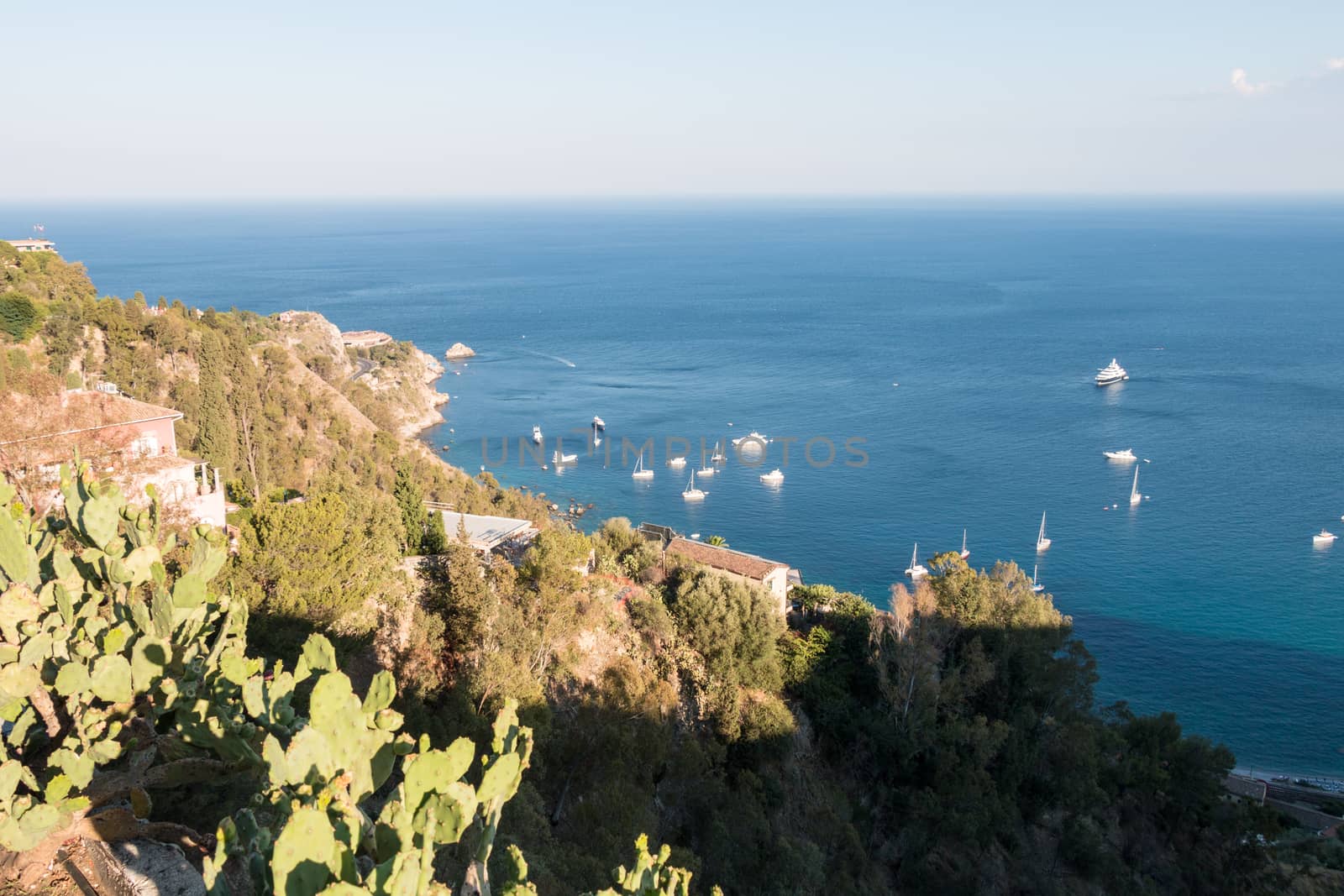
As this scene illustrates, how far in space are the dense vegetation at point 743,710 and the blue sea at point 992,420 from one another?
9379 mm

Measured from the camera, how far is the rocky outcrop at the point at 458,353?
7150cm

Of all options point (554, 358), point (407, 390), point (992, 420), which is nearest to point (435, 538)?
point (407, 390)

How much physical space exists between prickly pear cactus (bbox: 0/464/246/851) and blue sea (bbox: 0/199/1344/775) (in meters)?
26.8

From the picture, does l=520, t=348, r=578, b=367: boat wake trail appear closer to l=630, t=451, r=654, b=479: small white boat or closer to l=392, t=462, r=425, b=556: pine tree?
l=630, t=451, r=654, b=479: small white boat

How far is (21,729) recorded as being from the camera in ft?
21.8

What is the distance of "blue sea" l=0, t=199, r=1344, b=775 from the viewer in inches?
1223

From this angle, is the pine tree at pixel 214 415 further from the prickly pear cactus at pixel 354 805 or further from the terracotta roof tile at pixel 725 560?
the prickly pear cactus at pixel 354 805

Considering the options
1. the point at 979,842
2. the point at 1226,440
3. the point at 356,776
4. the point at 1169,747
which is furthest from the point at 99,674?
the point at 1226,440

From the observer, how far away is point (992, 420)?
177ft

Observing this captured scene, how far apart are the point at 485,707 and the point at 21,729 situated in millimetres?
5944

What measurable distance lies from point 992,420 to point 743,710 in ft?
141

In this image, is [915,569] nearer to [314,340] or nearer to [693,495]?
[693,495]

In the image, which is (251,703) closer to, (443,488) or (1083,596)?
(443,488)

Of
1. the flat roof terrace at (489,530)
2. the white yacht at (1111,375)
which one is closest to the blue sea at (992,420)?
the white yacht at (1111,375)
